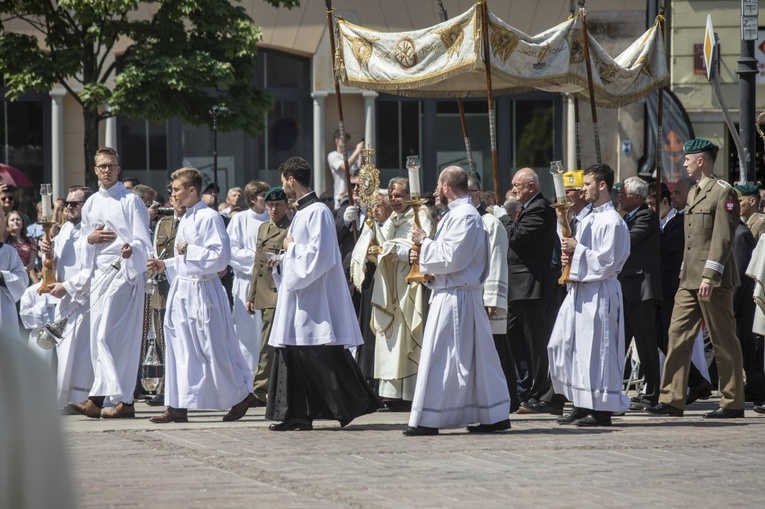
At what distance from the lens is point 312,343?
1002 centimetres

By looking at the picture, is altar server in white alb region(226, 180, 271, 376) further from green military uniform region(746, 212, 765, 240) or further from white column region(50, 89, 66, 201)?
white column region(50, 89, 66, 201)

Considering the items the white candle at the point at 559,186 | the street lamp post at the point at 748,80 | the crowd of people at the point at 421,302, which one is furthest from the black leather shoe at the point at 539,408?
the street lamp post at the point at 748,80

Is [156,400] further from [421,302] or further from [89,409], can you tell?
[421,302]

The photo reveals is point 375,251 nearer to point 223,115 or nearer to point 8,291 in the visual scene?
point 8,291

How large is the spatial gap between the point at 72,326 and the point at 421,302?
9.81ft

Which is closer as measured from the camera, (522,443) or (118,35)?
(522,443)

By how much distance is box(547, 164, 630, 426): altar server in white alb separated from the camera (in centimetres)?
1024

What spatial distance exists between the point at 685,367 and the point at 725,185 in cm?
144

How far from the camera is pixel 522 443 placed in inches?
361

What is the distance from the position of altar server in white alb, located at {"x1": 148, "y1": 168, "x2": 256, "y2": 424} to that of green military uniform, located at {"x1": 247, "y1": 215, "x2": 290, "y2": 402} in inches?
61.5

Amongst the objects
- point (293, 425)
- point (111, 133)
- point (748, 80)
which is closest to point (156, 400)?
point (293, 425)

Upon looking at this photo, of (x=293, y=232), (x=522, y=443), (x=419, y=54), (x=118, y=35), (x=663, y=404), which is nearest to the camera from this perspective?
(x=522, y=443)

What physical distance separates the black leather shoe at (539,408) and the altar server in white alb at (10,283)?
4.22 meters

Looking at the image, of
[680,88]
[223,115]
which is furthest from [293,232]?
[680,88]
